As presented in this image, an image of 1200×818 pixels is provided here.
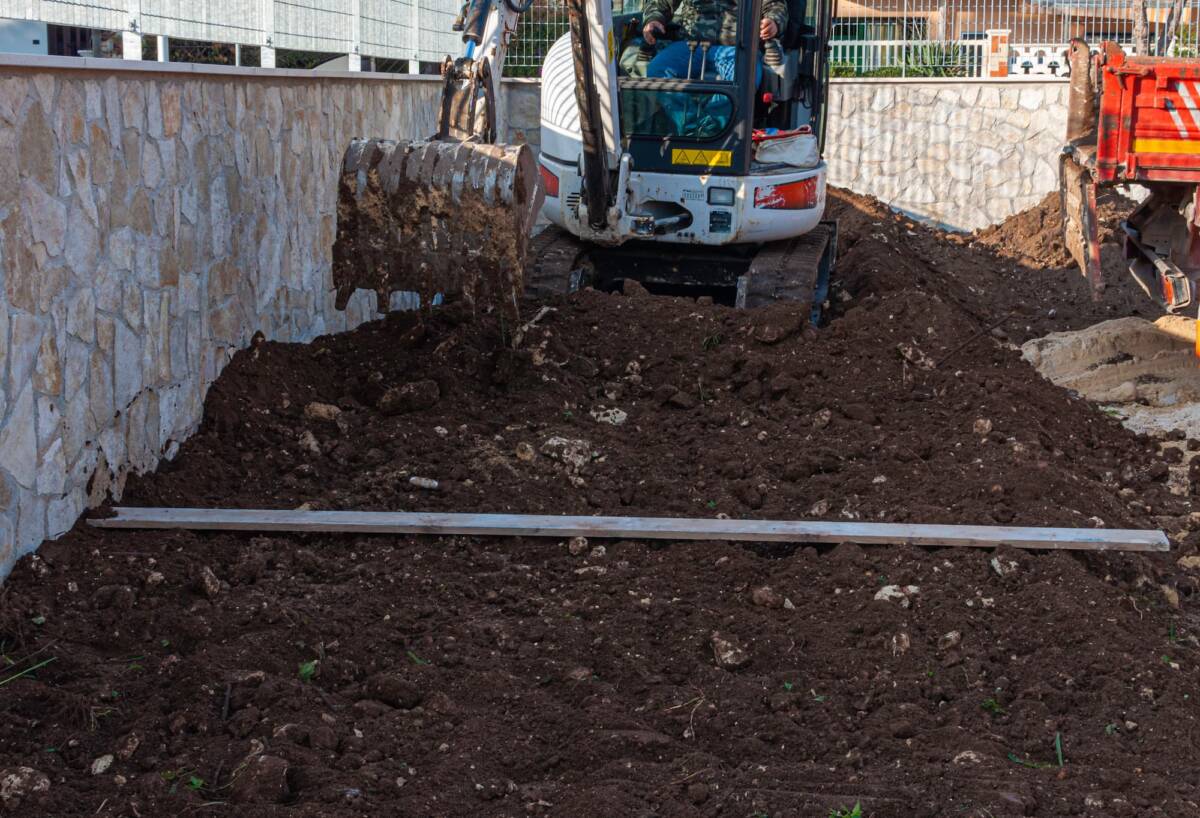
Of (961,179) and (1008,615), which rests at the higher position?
(961,179)

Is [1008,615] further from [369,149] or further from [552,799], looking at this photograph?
[369,149]

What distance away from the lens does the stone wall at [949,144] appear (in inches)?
610

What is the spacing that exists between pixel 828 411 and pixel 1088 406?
2092 millimetres

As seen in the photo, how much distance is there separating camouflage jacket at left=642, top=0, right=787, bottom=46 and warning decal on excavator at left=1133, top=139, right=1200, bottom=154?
265 cm

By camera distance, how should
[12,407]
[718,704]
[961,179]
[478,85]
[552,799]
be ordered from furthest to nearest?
[961,179], [478,85], [12,407], [718,704], [552,799]

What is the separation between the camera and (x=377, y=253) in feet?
23.1

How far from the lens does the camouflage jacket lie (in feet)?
29.7

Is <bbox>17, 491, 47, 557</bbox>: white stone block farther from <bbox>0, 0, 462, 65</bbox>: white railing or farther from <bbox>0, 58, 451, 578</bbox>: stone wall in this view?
<bbox>0, 0, 462, 65</bbox>: white railing

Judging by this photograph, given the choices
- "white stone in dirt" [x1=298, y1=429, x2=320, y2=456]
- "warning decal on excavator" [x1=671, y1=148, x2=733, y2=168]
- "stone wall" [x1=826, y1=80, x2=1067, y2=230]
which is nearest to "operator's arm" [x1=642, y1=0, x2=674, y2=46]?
"warning decal on excavator" [x1=671, y1=148, x2=733, y2=168]

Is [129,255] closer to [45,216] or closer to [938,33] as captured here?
[45,216]

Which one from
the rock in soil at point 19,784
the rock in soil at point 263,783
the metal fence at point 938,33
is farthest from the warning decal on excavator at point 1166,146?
the rock in soil at point 19,784

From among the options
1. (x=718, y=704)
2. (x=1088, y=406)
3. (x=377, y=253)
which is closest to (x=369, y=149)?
(x=377, y=253)

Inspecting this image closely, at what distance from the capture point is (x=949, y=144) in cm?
1577

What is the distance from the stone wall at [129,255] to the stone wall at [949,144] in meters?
9.64
